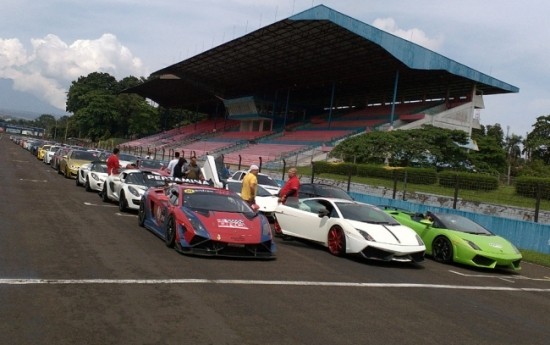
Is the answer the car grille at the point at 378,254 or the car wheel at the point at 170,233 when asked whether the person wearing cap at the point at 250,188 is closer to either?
the car wheel at the point at 170,233

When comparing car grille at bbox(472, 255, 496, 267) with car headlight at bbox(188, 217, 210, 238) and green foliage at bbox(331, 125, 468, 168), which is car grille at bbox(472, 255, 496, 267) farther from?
green foliage at bbox(331, 125, 468, 168)

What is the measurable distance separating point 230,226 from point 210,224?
0.35 meters

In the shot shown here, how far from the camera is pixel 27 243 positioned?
8.99 m

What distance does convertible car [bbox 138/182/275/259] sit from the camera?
9.12 m

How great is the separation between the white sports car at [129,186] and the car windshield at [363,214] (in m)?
4.69

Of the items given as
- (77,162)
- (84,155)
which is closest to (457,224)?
(77,162)

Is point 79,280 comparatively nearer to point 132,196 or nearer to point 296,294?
point 296,294

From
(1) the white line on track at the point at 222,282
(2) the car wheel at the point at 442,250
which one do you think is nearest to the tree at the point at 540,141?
(2) the car wheel at the point at 442,250

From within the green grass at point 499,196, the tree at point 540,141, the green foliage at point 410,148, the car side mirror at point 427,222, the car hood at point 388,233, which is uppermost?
the tree at point 540,141

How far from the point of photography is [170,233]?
385 inches

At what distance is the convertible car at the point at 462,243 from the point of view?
11.4 m

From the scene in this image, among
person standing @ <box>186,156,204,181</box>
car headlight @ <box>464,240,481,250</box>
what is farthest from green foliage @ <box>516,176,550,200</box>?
person standing @ <box>186,156,204,181</box>

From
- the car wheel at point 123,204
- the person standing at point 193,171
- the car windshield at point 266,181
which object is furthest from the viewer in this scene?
the car windshield at point 266,181

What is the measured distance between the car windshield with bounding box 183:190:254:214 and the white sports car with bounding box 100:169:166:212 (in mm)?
3191
